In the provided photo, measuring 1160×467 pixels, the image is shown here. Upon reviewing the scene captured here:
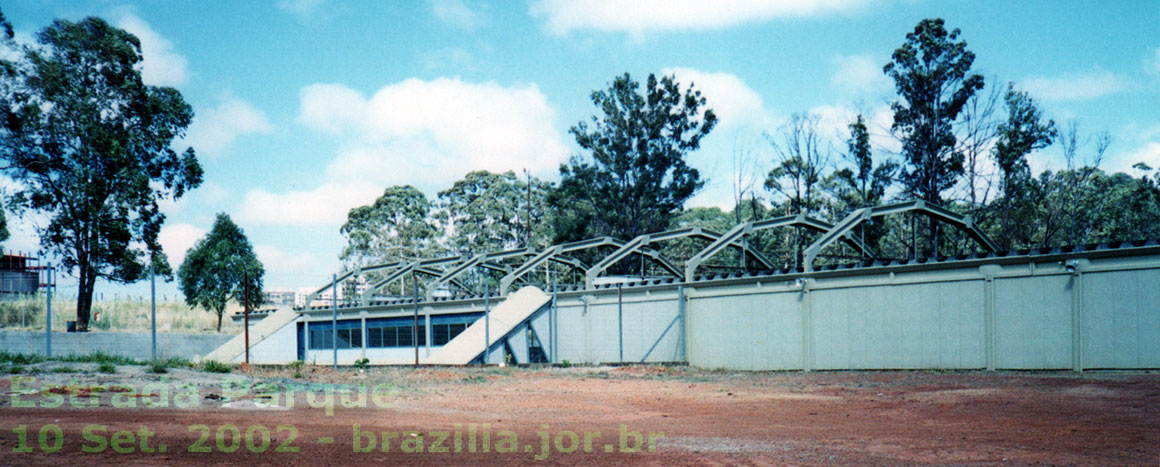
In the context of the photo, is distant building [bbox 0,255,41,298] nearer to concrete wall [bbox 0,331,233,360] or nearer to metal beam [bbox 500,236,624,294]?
concrete wall [bbox 0,331,233,360]

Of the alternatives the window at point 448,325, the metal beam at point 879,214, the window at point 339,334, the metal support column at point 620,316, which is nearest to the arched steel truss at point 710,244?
the metal beam at point 879,214

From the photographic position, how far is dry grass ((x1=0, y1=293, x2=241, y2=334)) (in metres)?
36.0

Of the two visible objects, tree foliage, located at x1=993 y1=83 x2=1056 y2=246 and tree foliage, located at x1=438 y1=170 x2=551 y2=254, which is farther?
tree foliage, located at x1=438 y1=170 x2=551 y2=254

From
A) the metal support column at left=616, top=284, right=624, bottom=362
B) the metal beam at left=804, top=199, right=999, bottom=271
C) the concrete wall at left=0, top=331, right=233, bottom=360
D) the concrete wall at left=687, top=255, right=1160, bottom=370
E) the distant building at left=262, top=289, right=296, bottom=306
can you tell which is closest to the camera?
the concrete wall at left=687, top=255, right=1160, bottom=370

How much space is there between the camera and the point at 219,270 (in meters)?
47.5

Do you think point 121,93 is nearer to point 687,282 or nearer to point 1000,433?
point 687,282

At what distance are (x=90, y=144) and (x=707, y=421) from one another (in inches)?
1371

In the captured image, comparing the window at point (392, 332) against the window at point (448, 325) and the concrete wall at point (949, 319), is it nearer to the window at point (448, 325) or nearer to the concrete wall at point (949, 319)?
the window at point (448, 325)

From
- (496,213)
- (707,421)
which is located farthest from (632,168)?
(707,421)

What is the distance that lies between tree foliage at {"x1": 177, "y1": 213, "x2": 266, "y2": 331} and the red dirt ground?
32541 mm

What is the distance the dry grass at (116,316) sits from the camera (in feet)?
118

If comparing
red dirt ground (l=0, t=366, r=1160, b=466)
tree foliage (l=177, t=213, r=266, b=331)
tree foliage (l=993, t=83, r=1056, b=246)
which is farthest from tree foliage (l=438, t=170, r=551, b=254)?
red dirt ground (l=0, t=366, r=1160, b=466)

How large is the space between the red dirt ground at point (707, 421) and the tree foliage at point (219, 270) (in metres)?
32.5

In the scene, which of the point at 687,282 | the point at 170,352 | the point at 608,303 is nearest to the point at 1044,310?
the point at 687,282
